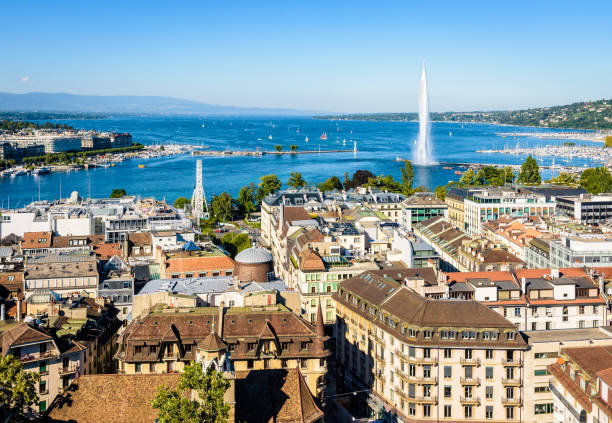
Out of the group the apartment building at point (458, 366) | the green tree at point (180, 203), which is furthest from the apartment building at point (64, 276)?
the green tree at point (180, 203)

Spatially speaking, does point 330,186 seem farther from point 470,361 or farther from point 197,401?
point 197,401

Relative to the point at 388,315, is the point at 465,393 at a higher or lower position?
lower

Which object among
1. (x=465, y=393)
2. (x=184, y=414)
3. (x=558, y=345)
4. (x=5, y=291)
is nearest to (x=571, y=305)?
(x=558, y=345)

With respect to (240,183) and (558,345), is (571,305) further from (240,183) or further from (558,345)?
(240,183)

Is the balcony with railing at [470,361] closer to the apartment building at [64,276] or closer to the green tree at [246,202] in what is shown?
the apartment building at [64,276]

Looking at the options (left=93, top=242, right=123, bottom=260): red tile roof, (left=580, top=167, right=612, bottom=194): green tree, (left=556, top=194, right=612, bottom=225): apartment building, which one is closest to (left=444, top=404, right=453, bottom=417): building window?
(left=93, top=242, right=123, bottom=260): red tile roof

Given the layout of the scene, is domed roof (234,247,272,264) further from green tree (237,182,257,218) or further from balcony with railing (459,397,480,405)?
green tree (237,182,257,218)
